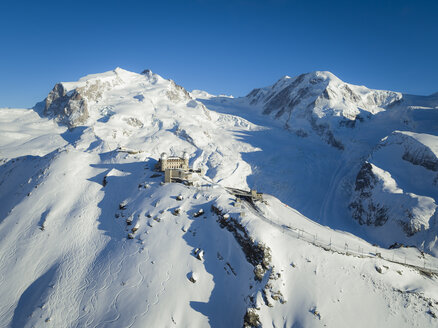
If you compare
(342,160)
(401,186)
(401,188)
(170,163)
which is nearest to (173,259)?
(170,163)

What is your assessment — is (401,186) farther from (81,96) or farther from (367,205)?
(81,96)

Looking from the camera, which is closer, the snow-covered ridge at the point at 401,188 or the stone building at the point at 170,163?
the stone building at the point at 170,163

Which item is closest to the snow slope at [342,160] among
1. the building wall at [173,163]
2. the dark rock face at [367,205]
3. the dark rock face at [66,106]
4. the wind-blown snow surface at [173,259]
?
the dark rock face at [367,205]

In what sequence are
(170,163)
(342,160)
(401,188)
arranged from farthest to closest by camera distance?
(342,160) < (401,188) < (170,163)

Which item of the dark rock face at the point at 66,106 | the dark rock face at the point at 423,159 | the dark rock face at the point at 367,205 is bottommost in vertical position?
the dark rock face at the point at 367,205

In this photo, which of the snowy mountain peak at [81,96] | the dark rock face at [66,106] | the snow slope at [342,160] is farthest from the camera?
the snowy mountain peak at [81,96]

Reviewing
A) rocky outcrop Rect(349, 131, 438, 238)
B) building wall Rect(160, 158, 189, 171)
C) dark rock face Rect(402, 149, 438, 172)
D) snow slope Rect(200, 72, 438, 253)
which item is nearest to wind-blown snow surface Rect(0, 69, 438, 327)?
dark rock face Rect(402, 149, 438, 172)

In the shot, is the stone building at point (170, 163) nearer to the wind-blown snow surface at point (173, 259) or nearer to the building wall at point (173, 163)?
the building wall at point (173, 163)

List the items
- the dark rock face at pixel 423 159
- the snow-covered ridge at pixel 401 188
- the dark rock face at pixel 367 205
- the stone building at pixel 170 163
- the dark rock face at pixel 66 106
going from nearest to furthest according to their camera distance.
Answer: the stone building at pixel 170 163, the snow-covered ridge at pixel 401 188, the dark rock face at pixel 367 205, the dark rock face at pixel 423 159, the dark rock face at pixel 66 106

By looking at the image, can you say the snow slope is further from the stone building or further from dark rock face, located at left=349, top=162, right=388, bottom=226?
the stone building

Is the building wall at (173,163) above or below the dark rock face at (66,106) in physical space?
below
